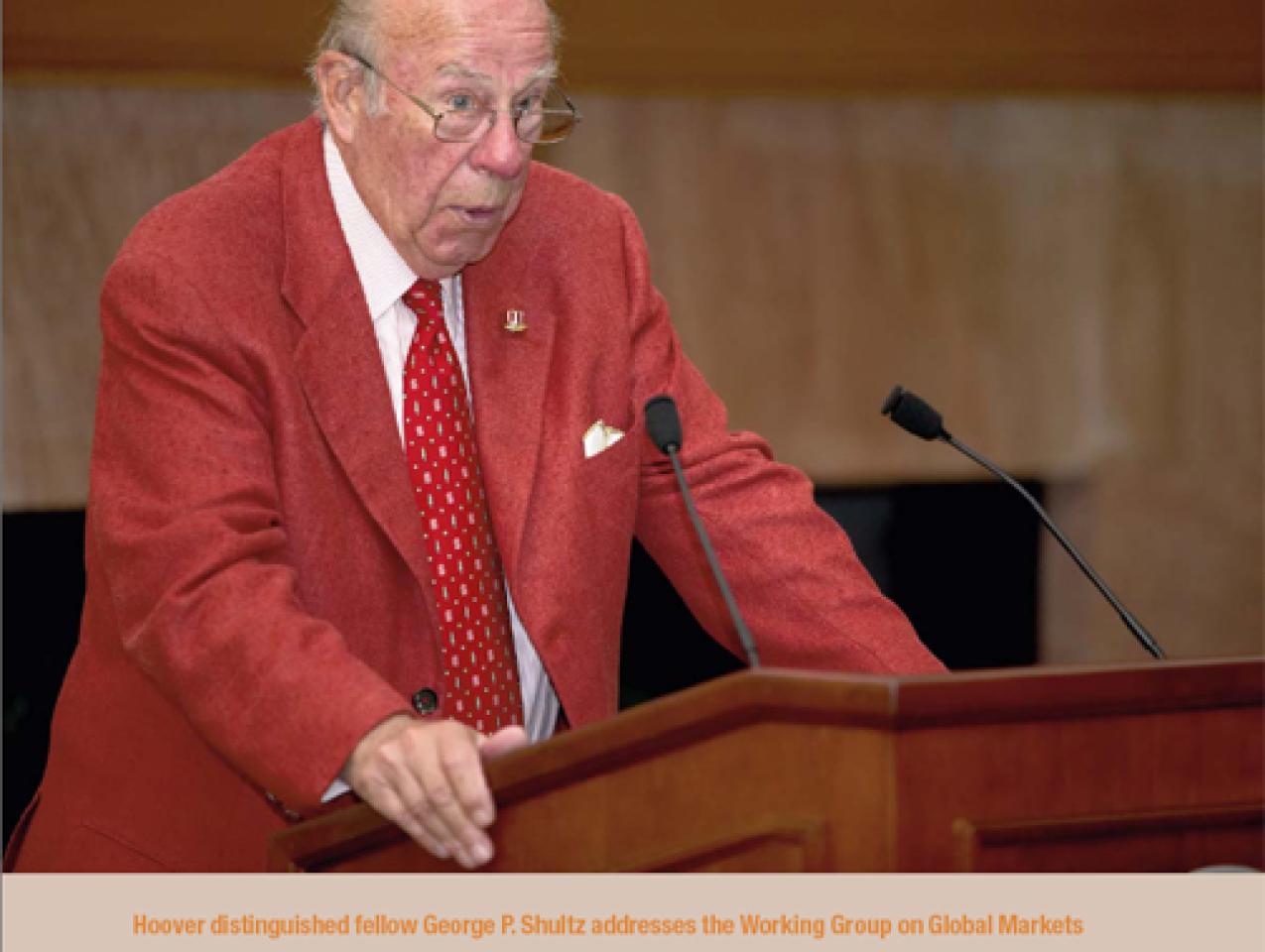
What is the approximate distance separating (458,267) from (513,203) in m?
0.12

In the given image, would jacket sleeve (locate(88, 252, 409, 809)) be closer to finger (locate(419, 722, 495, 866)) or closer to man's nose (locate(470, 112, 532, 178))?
finger (locate(419, 722, 495, 866))

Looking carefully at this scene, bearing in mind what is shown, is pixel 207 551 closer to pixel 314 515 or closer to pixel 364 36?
pixel 314 515

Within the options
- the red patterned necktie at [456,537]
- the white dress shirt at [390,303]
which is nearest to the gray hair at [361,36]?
the white dress shirt at [390,303]

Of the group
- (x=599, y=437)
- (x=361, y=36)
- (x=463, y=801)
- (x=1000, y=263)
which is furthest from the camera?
(x=1000, y=263)

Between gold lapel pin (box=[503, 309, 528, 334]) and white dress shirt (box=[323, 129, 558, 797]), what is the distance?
8 centimetres

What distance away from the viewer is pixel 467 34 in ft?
7.08

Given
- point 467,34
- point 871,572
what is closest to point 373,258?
point 467,34

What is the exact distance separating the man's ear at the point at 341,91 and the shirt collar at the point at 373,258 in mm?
87

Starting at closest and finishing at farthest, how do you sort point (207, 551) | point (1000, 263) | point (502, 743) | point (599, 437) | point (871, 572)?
1. point (502, 743)
2. point (207, 551)
3. point (599, 437)
4. point (871, 572)
5. point (1000, 263)

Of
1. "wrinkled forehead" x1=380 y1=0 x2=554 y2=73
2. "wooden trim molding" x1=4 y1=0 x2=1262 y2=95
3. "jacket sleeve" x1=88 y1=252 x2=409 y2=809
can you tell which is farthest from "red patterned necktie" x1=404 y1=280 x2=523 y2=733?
"wooden trim molding" x1=4 y1=0 x2=1262 y2=95

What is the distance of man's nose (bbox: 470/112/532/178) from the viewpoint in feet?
7.19

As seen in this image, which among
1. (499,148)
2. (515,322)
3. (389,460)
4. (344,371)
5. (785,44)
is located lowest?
(389,460)

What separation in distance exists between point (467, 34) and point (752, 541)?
2.49ft

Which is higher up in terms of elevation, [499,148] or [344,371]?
[499,148]
